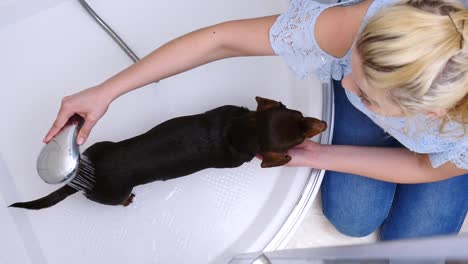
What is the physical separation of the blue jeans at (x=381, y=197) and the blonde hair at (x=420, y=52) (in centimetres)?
56

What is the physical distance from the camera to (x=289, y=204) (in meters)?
1.33

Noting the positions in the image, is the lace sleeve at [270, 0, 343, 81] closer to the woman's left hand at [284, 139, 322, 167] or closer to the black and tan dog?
the black and tan dog

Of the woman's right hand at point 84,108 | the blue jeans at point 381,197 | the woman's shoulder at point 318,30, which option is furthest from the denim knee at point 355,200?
the woman's right hand at point 84,108

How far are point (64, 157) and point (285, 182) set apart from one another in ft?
2.19

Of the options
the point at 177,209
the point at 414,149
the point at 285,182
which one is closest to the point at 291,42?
the point at 414,149

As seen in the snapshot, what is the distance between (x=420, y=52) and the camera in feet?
2.34

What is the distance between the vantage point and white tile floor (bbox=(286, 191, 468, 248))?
148 cm

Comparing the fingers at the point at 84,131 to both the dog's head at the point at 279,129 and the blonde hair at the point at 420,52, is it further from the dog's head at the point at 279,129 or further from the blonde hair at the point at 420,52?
the blonde hair at the point at 420,52

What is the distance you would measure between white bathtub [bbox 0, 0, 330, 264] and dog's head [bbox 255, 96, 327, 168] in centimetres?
26

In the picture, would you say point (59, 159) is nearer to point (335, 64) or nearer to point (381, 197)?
point (335, 64)

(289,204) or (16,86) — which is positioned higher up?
(16,86)

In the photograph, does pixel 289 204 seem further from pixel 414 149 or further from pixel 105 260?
pixel 105 260

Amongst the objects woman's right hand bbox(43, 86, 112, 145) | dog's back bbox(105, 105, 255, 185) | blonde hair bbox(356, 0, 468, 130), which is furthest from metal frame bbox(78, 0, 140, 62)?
blonde hair bbox(356, 0, 468, 130)

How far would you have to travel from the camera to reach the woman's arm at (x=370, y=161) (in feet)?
3.84
